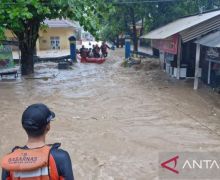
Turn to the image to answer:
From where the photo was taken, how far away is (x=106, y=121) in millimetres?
8984

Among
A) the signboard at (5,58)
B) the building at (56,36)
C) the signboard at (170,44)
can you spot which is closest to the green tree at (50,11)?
the signboard at (5,58)

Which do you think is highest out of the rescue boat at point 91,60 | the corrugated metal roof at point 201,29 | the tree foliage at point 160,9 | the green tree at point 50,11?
the tree foliage at point 160,9

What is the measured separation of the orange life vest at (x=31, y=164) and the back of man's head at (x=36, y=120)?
129mm

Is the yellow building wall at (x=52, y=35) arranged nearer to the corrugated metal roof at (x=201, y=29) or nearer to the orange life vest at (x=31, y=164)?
the corrugated metal roof at (x=201, y=29)

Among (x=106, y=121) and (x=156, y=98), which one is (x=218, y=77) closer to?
(x=156, y=98)

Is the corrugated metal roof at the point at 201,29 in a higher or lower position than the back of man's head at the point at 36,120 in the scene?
higher

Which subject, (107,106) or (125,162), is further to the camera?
(107,106)

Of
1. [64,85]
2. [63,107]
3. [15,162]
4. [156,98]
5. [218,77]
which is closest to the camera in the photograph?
[15,162]

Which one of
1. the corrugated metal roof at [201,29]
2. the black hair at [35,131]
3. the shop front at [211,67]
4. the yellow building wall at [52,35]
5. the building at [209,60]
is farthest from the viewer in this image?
the yellow building wall at [52,35]

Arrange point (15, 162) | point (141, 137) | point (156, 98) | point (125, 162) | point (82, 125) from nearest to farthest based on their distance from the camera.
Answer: point (15, 162) → point (125, 162) → point (141, 137) → point (82, 125) → point (156, 98)

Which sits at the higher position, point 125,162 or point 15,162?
point 15,162

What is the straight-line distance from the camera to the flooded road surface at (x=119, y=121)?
6.17 metres

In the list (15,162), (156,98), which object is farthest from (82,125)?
(15,162)

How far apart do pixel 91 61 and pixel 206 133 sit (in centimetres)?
1953
